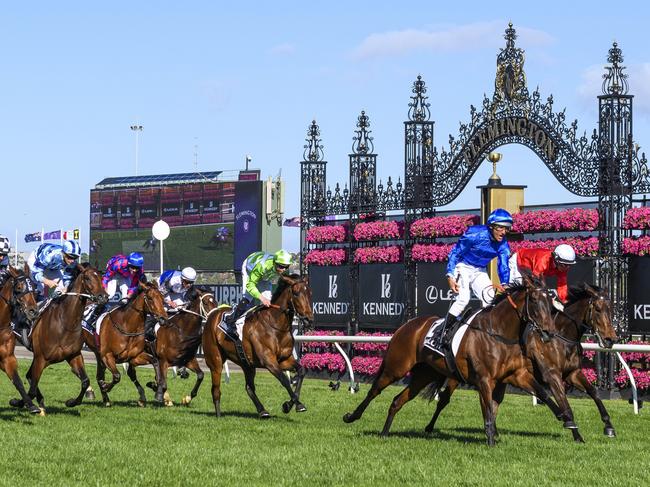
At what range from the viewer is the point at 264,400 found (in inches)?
631

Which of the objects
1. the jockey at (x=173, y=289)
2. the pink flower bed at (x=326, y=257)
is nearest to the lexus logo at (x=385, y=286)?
the pink flower bed at (x=326, y=257)

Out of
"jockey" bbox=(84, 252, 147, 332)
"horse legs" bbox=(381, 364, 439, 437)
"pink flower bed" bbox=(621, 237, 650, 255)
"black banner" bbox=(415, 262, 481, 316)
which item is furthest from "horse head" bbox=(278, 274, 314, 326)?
"black banner" bbox=(415, 262, 481, 316)

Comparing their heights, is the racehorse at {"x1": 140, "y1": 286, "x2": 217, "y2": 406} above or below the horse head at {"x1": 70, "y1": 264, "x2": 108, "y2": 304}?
below

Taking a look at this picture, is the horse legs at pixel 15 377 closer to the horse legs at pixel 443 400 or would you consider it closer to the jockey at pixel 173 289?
the jockey at pixel 173 289

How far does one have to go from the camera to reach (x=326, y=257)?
2264cm

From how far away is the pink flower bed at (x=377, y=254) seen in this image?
2112cm

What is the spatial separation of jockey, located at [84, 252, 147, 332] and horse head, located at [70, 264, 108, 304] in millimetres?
2141

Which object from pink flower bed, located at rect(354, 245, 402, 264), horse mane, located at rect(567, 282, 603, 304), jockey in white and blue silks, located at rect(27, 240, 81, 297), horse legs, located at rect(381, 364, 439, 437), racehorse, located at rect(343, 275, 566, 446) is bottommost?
horse legs, located at rect(381, 364, 439, 437)

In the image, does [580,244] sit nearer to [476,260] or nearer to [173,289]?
[173,289]

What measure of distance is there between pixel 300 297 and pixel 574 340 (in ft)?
8.76

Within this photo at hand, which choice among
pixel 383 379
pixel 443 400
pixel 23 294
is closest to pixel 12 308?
pixel 23 294

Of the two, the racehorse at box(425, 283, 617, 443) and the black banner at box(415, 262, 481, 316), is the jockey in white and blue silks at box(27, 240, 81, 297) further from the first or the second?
the black banner at box(415, 262, 481, 316)

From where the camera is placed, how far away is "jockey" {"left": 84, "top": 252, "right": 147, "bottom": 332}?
15516 mm

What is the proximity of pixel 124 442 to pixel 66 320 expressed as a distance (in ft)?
9.40
